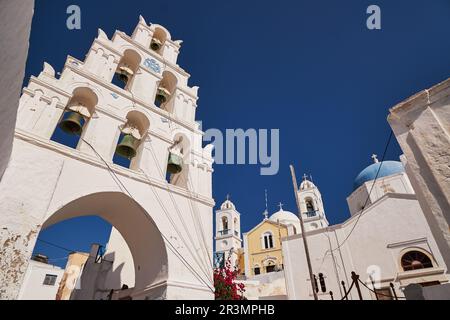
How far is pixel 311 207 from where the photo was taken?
3316 cm

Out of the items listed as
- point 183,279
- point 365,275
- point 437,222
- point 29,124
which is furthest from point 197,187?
point 365,275

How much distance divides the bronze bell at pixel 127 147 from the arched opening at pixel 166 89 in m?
2.80

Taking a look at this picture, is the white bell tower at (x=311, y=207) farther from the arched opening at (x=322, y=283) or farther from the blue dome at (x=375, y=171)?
the arched opening at (x=322, y=283)

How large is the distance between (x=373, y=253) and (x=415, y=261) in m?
2.04

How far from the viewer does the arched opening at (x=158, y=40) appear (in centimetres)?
1189

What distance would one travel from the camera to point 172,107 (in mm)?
10164

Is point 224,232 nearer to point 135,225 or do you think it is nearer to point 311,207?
point 311,207

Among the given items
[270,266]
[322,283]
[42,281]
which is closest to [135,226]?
[322,283]

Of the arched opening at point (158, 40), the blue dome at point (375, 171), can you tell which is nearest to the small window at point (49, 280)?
the arched opening at point (158, 40)

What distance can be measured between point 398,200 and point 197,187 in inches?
564

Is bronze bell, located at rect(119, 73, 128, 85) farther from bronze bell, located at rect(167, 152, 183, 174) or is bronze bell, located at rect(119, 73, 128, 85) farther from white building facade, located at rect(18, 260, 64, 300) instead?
white building facade, located at rect(18, 260, 64, 300)

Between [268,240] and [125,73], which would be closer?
[125,73]
